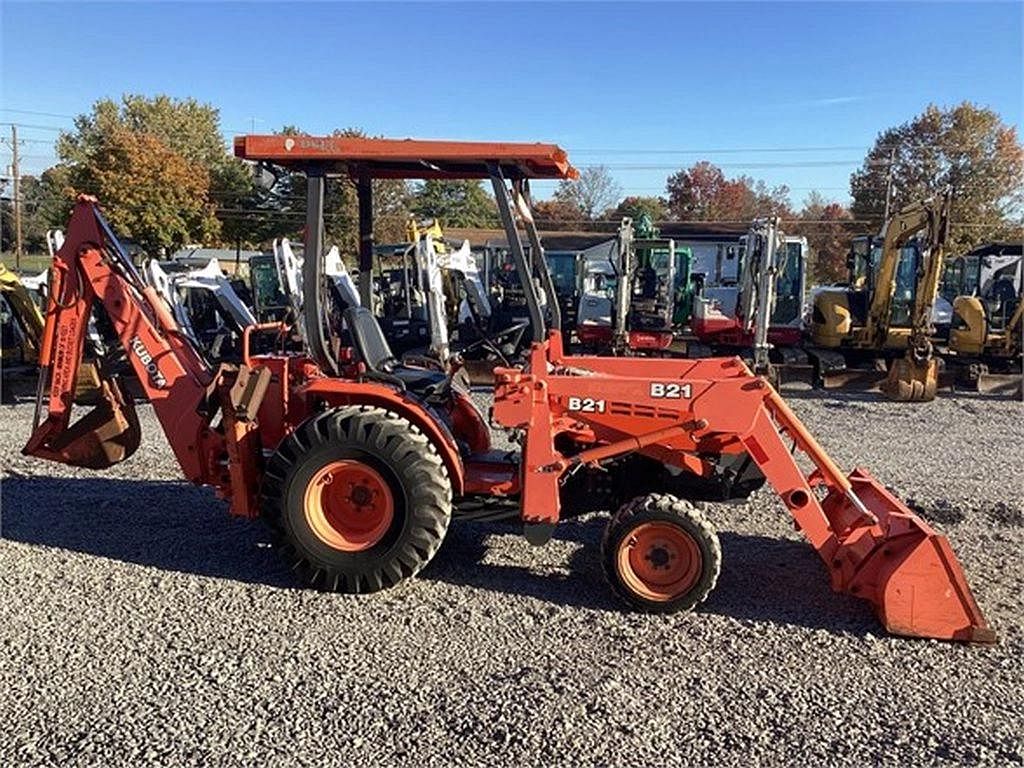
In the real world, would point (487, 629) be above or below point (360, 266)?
below

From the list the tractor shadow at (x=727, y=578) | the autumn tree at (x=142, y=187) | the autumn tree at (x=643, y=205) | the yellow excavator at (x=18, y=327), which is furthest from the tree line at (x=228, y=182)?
the tractor shadow at (x=727, y=578)

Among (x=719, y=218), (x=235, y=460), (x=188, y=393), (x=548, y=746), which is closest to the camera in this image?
(x=548, y=746)

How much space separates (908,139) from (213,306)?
3880cm

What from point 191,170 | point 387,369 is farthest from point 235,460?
point 191,170

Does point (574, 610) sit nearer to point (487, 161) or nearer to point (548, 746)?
point (548, 746)

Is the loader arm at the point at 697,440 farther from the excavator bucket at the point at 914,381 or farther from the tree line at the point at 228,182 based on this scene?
the tree line at the point at 228,182

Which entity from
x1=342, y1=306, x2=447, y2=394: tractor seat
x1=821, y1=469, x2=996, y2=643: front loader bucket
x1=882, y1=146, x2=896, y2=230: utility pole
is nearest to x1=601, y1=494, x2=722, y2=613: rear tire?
x1=821, y1=469, x2=996, y2=643: front loader bucket

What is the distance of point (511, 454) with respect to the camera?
5.21 metres

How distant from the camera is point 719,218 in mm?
56438

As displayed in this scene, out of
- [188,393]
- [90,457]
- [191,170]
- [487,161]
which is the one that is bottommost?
[90,457]

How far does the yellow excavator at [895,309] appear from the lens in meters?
12.4

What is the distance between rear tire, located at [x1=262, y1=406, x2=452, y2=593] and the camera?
4.43 metres

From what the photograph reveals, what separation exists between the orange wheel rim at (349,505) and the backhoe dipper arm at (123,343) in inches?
34.2

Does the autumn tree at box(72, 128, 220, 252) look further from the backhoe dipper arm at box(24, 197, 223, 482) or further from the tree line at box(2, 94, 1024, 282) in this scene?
the backhoe dipper arm at box(24, 197, 223, 482)
